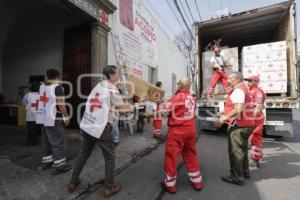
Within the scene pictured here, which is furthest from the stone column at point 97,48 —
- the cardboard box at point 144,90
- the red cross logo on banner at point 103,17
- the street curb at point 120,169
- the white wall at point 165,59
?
the white wall at point 165,59

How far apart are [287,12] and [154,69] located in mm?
7029

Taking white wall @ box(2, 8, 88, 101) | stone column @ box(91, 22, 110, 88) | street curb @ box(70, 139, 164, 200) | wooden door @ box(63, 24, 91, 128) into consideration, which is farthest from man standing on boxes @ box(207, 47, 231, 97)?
white wall @ box(2, 8, 88, 101)

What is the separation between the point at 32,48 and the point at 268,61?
27.8ft

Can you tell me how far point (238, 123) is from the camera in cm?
376

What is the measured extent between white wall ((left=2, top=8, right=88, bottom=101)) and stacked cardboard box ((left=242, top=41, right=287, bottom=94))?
559 centimetres

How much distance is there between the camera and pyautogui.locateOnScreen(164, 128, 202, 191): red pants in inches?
135

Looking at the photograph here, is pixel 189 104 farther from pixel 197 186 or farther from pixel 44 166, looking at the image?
pixel 44 166

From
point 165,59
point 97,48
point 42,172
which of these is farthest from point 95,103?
point 165,59

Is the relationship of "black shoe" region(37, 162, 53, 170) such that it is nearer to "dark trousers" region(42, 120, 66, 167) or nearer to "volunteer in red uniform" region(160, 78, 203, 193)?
"dark trousers" region(42, 120, 66, 167)

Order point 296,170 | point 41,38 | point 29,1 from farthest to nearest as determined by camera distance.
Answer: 1. point 41,38
2. point 29,1
3. point 296,170

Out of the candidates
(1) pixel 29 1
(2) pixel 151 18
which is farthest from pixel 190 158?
(2) pixel 151 18

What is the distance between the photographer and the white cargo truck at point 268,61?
256 inches

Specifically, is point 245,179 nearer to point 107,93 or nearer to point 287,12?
point 107,93

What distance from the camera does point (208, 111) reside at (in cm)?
755
